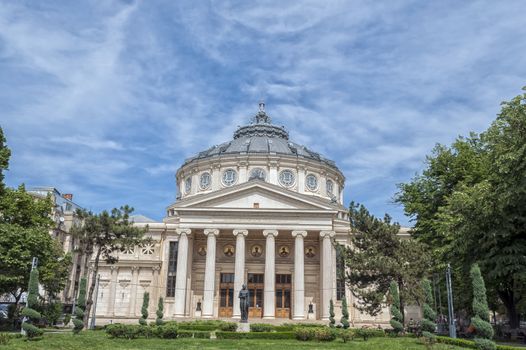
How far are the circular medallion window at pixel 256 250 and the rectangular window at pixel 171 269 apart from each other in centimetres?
924

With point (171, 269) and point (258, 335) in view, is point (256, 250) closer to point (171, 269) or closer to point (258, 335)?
point (171, 269)

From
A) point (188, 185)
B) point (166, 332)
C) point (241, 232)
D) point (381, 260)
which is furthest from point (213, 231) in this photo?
point (166, 332)

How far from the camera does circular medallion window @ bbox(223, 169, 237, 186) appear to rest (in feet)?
193

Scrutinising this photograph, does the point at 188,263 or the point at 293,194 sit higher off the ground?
the point at 293,194

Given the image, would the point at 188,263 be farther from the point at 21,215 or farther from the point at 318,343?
the point at 318,343

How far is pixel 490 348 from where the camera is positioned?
67.4 feet

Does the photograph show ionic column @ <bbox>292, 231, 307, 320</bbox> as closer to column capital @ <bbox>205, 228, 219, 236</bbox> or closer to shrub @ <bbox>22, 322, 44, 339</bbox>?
column capital @ <bbox>205, 228, 219, 236</bbox>

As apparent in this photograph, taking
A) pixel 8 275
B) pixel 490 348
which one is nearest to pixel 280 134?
pixel 8 275

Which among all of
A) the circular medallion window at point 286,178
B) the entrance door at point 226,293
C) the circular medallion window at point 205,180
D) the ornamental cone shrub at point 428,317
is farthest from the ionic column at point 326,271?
the ornamental cone shrub at point 428,317

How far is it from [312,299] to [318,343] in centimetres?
2581

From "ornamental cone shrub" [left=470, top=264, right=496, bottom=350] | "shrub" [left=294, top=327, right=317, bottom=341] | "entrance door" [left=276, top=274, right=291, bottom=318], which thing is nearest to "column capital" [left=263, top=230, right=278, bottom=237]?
"entrance door" [left=276, top=274, right=291, bottom=318]

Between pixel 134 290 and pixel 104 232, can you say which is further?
pixel 134 290

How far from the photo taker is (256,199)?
50.0 m

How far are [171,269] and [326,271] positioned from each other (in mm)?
18210
